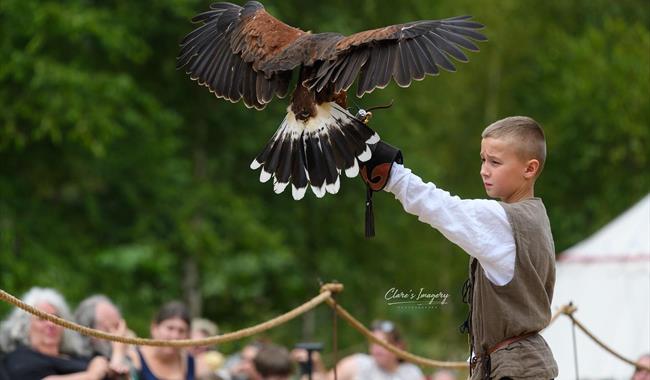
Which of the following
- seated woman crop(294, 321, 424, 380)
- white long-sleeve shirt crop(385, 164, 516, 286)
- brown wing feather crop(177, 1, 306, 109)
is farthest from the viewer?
seated woman crop(294, 321, 424, 380)

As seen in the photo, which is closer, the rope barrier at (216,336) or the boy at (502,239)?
the boy at (502,239)

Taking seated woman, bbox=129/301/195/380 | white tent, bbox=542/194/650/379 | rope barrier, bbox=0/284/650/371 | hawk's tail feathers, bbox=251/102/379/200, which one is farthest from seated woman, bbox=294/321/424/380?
hawk's tail feathers, bbox=251/102/379/200

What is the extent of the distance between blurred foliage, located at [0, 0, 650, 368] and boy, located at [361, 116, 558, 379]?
6831 millimetres

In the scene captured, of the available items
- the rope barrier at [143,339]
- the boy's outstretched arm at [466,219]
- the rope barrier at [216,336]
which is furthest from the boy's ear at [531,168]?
the rope barrier at [143,339]

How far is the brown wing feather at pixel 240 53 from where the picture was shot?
3.38 meters

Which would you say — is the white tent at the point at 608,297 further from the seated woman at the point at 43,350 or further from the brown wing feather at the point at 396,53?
the brown wing feather at the point at 396,53

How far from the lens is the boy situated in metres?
2.86

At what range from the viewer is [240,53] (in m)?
3.49

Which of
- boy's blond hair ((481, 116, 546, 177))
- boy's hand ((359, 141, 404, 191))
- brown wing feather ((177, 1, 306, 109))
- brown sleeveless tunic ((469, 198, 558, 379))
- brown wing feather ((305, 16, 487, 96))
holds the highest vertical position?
brown wing feather ((177, 1, 306, 109))

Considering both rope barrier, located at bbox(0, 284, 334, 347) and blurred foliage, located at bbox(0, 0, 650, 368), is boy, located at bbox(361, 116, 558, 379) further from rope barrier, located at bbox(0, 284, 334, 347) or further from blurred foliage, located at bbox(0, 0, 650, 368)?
blurred foliage, located at bbox(0, 0, 650, 368)

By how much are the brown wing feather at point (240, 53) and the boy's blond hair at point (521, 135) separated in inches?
25.6

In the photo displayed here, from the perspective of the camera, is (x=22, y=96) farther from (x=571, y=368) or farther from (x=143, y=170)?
(x=571, y=368)

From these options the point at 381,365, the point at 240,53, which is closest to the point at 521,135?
the point at 240,53

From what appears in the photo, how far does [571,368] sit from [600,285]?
770mm
